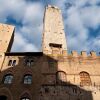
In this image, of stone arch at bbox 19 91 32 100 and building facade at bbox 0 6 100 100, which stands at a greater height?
building facade at bbox 0 6 100 100

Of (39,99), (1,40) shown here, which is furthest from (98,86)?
(1,40)

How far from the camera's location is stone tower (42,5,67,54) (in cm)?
2297

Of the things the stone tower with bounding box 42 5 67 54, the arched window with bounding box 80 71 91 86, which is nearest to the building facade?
the arched window with bounding box 80 71 91 86

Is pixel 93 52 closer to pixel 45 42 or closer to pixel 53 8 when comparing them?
pixel 45 42

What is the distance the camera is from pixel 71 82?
55.9 feet

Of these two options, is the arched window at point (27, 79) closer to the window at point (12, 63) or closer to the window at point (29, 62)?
the window at point (29, 62)

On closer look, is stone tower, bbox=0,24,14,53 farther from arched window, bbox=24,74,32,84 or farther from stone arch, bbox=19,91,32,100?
stone arch, bbox=19,91,32,100

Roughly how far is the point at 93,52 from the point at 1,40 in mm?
9970

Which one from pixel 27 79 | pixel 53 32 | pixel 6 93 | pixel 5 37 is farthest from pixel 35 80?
pixel 53 32

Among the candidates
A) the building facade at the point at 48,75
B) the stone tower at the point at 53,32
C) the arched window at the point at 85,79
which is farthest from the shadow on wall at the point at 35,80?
the stone tower at the point at 53,32

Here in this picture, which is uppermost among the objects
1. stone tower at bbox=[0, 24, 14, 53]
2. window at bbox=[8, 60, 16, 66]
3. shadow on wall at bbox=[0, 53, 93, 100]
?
stone tower at bbox=[0, 24, 14, 53]

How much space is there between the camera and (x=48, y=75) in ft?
57.8

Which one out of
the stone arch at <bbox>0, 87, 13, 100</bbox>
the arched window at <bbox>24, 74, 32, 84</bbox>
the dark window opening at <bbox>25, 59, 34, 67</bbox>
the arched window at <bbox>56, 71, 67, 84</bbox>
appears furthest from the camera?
the dark window opening at <bbox>25, 59, 34, 67</bbox>

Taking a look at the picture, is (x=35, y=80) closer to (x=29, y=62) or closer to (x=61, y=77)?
(x=61, y=77)
